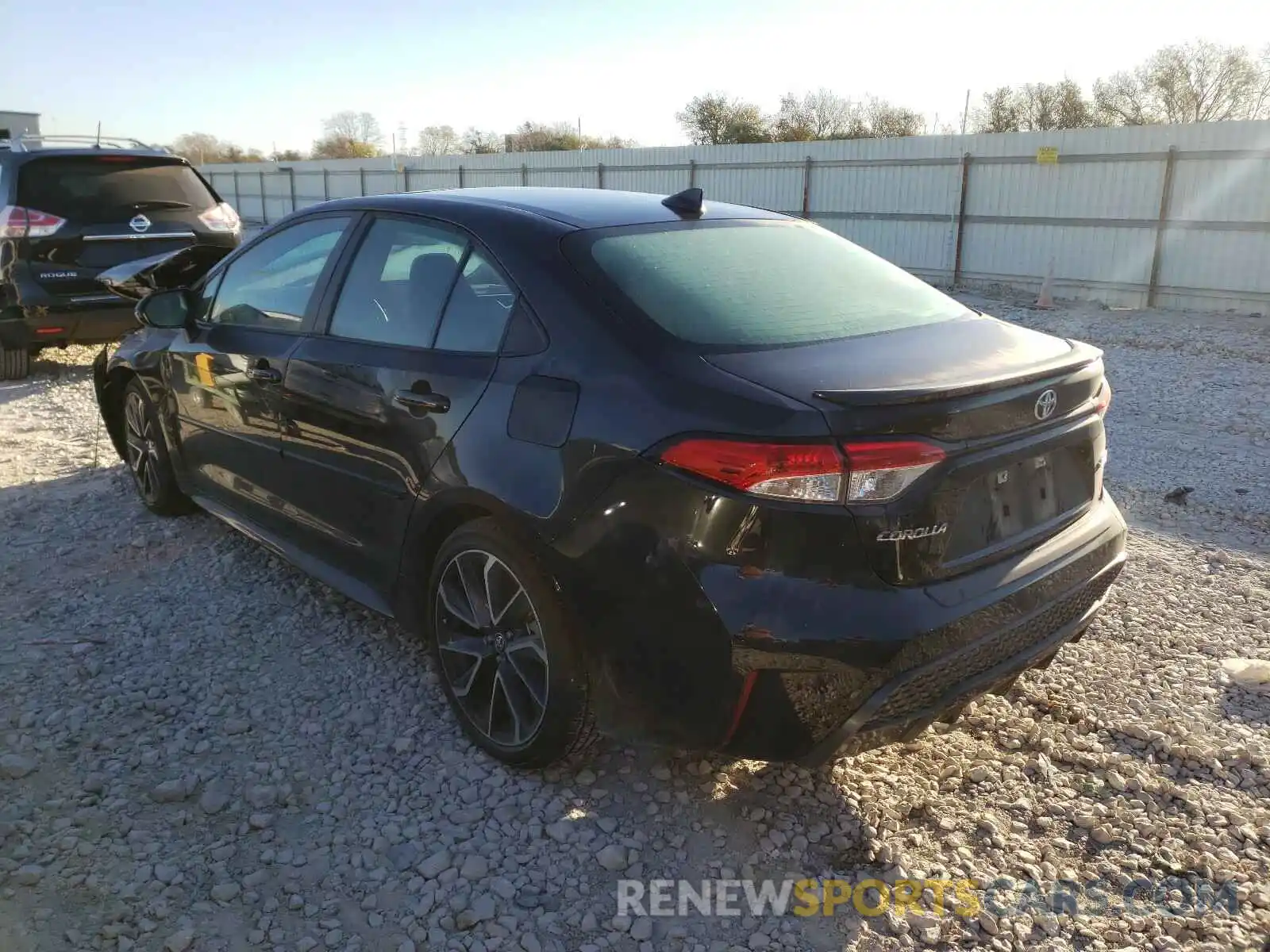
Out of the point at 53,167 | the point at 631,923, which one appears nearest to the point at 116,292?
the point at 53,167

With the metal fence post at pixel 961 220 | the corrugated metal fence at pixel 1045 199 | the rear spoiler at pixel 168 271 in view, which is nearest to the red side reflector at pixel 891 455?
the rear spoiler at pixel 168 271

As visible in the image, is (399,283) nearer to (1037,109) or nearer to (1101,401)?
(1101,401)

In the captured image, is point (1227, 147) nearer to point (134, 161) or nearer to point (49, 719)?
point (134, 161)

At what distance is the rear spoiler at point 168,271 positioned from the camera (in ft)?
19.7

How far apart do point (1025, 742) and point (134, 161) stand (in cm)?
820

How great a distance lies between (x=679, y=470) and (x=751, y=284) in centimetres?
85

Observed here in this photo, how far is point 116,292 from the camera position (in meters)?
7.70

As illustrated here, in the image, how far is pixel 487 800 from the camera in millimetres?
2799

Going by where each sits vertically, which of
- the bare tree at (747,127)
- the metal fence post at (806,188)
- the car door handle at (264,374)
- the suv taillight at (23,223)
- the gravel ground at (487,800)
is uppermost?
the bare tree at (747,127)

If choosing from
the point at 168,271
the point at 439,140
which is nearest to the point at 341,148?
the point at 439,140

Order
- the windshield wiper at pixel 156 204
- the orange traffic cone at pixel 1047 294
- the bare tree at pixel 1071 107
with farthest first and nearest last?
1. the bare tree at pixel 1071 107
2. the orange traffic cone at pixel 1047 294
3. the windshield wiper at pixel 156 204

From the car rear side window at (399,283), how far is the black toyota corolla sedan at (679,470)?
13mm

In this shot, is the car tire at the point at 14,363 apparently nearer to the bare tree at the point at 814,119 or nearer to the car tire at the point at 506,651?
the car tire at the point at 506,651

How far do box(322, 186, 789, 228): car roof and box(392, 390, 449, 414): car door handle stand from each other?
65cm
